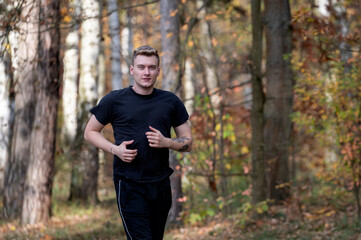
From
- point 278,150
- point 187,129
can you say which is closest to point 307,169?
point 278,150

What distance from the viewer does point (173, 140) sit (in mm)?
4336

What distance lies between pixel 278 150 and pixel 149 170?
6.34 metres

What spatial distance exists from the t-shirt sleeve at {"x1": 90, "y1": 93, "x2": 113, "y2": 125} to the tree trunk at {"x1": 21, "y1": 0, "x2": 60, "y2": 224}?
5737 mm

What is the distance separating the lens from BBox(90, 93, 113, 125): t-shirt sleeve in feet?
14.2

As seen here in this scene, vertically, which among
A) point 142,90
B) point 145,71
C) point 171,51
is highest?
point 171,51

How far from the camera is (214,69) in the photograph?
9680 millimetres

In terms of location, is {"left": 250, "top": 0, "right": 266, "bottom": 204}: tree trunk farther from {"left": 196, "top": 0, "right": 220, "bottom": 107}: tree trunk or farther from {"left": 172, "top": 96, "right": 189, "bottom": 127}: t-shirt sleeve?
{"left": 172, "top": 96, "right": 189, "bottom": 127}: t-shirt sleeve

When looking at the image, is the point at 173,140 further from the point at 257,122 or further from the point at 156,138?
the point at 257,122

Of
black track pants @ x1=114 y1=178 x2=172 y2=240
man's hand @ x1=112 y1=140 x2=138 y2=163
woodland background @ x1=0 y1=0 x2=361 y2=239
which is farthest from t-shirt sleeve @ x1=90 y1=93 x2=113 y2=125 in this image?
woodland background @ x1=0 y1=0 x2=361 y2=239

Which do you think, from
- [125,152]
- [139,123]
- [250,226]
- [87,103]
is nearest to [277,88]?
[250,226]

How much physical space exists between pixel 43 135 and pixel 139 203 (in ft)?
19.9

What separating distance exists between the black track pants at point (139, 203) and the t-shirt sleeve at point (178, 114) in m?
0.56

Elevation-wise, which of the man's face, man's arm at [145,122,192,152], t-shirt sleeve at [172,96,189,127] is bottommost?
man's arm at [145,122,192,152]

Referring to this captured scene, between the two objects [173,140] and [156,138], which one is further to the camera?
[173,140]
